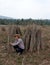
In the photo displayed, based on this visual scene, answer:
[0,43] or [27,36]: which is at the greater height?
[27,36]

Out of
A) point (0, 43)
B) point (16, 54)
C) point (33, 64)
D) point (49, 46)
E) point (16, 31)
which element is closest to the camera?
point (33, 64)

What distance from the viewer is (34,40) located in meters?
12.0

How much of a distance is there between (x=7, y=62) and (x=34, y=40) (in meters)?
2.22

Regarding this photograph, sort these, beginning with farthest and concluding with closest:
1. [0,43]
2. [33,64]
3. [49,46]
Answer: [0,43] → [49,46] → [33,64]

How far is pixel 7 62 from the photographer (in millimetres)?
10320

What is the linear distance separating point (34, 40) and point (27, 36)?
1.34 feet

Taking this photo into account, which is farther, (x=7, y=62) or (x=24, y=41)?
(x=24, y=41)

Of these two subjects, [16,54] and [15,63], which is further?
[16,54]

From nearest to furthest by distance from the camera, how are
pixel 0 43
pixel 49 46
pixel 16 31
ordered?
pixel 49 46, pixel 0 43, pixel 16 31

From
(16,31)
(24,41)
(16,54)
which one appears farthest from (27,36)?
(16,31)

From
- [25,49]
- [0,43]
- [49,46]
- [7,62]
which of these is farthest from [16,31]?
[7,62]

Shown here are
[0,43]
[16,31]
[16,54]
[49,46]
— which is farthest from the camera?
[16,31]

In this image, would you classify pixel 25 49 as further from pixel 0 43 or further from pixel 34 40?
pixel 0 43

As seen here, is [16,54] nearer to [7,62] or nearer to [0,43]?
[7,62]
